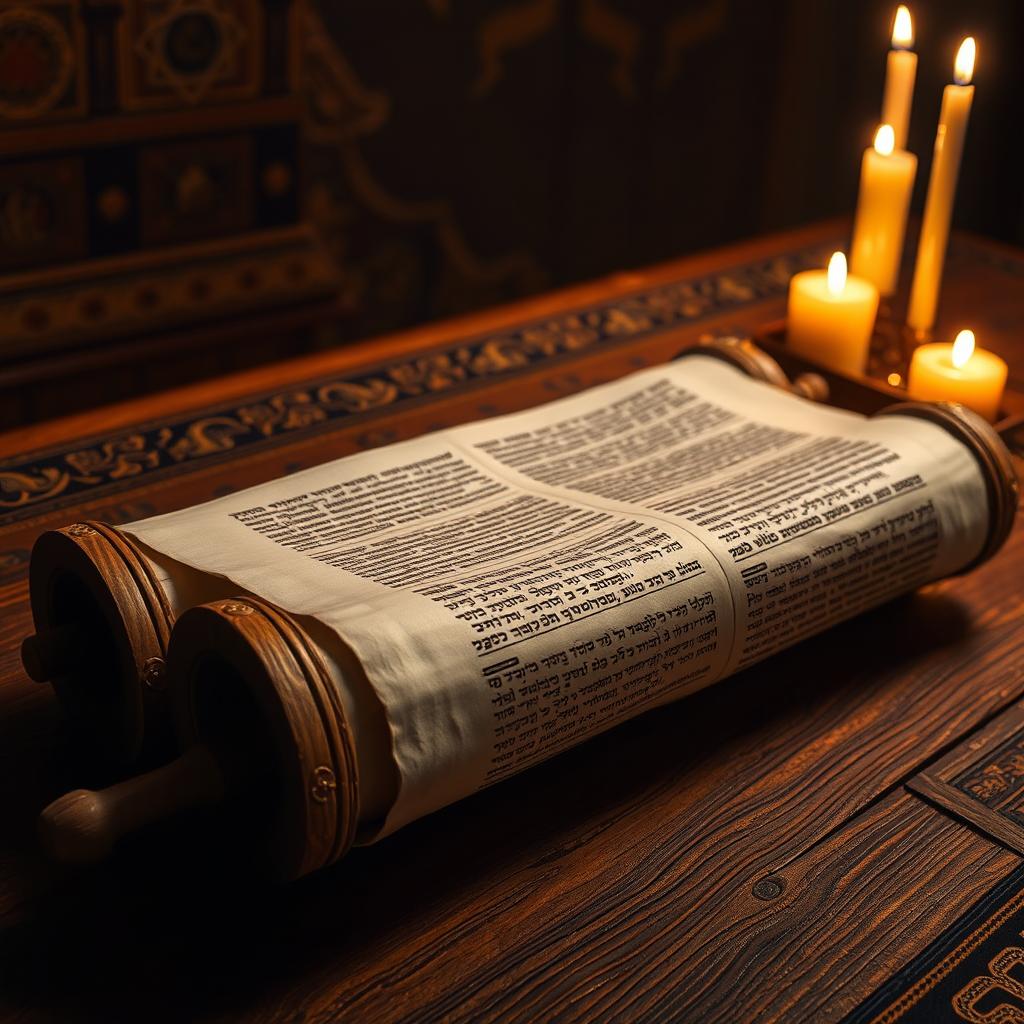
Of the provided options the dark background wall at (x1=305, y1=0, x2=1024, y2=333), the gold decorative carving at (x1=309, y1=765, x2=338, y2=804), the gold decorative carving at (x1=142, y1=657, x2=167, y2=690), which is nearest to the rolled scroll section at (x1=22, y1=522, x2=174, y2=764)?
the gold decorative carving at (x1=142, y1=657, x2=167, y2=690)

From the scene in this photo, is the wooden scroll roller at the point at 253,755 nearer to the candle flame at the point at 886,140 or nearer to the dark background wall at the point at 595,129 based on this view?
the candle flame at the point at 886,140

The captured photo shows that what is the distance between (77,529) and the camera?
66cm

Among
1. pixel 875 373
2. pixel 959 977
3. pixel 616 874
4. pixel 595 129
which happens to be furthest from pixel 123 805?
pixel 595 129

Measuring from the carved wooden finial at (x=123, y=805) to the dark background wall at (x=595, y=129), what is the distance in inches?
69.2

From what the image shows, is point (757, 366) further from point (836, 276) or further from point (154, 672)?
point (154, 672)

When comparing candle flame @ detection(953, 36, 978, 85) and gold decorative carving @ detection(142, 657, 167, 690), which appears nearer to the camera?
gold decorative carving @ detection(142, 657, 167, 690)

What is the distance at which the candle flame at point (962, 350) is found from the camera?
1.00m

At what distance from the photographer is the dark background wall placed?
2260 millimetres

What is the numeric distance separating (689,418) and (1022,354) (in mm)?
529

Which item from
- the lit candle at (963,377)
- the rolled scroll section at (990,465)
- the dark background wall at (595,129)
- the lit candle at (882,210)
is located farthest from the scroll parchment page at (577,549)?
the dark background wall at (595,129)

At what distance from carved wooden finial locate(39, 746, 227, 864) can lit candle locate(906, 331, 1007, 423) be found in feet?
2.17

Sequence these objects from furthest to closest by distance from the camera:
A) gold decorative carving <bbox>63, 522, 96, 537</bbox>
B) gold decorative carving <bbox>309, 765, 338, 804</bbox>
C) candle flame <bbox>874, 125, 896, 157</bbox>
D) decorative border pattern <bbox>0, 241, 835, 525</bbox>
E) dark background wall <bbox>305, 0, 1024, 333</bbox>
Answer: dark background wall <bbox>305, 0, 1024, 333</bbox>
candle flame <bbox>874, 125, 896, 157</bbox>
decorative border pattern <bbox>0, 241, 835, 525</bbox>
gold decorative carving <bbox>63, 522, 96, 537</bbox>
gold decorative carving <bbox>309, 765, 338, 804</bbox>

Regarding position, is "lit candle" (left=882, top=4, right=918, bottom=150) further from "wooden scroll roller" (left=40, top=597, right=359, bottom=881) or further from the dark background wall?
the dark background wall

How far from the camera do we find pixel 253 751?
598 mm
